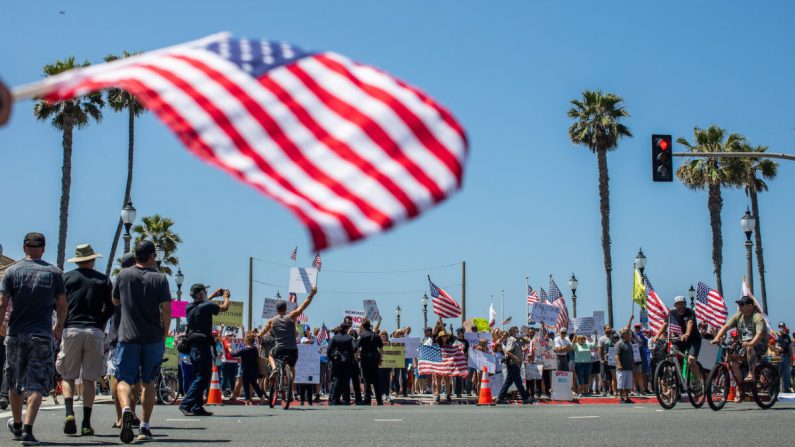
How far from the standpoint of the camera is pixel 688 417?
14.7 metres

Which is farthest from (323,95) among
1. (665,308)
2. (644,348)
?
(665,308)

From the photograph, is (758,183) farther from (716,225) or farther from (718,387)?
(718,387)

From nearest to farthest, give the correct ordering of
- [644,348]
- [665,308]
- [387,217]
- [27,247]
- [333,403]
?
1. [387,217]
2. [27,247]
3. [333,403]
4. [644,348]
5. [665,308]

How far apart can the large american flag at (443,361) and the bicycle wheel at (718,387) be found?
8785 mm

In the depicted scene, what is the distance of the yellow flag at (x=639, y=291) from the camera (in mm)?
38062

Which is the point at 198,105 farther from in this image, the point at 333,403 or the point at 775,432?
the point at 333,403

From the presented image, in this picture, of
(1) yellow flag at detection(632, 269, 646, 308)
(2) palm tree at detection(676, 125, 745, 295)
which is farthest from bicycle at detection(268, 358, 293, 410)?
(2) palm tree at detection(676, 125, 745, 295)

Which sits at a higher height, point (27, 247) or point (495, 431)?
point (27, 247)

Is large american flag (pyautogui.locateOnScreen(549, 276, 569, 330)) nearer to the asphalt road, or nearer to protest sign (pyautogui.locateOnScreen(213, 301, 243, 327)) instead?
protest sign (pyautogui.locateOnScreen(213, 301, 243, 327))

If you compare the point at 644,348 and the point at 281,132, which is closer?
the point at 281,132

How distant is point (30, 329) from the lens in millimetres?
10055

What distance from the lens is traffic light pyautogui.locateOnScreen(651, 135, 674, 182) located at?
23.9 m

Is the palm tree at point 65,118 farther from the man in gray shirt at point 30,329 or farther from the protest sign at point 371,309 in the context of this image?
the man in gray shirt at point 30,329

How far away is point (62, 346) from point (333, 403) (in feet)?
39.9
